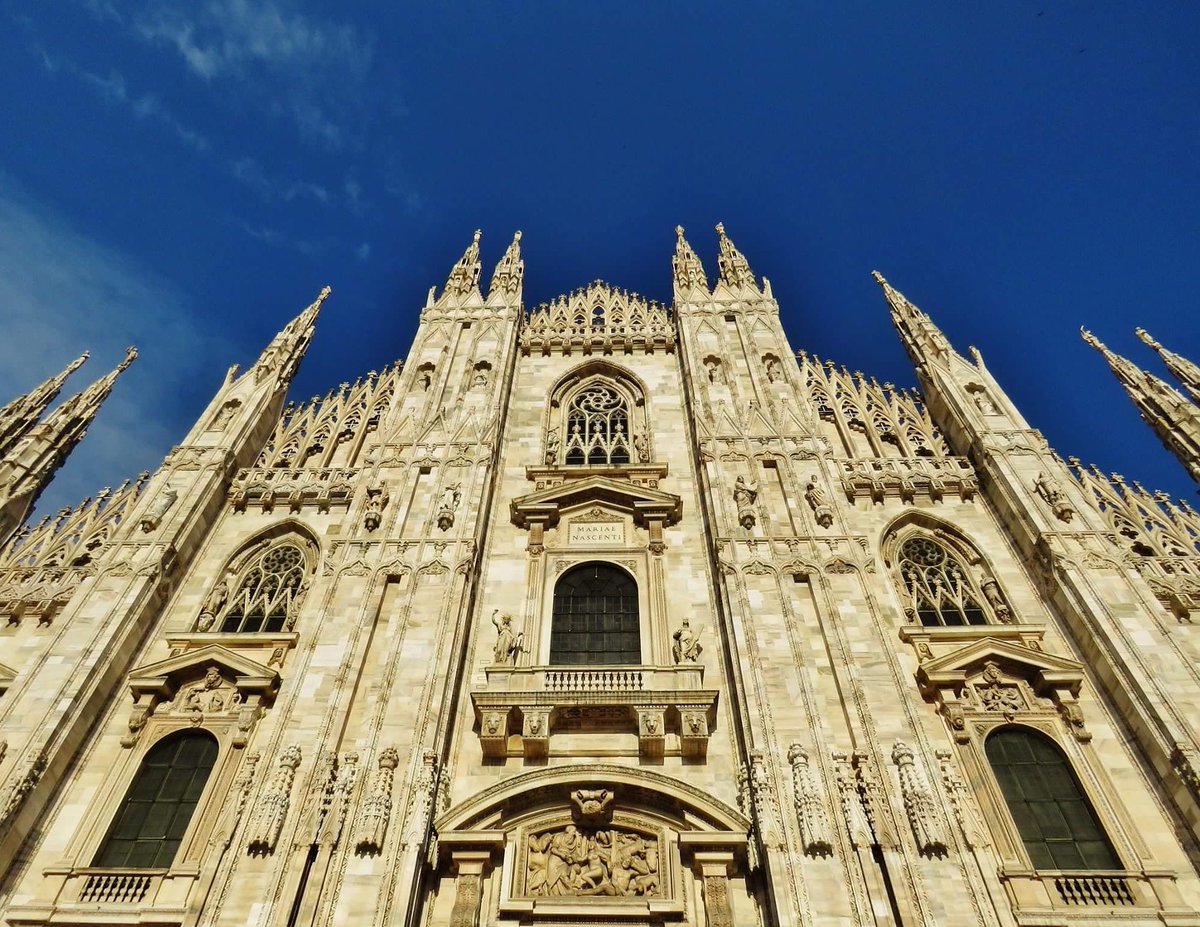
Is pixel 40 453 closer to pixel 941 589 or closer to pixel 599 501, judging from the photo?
pixel 599 501

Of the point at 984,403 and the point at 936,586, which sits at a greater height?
the point at 984,403

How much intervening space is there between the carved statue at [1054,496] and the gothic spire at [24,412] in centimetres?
2242

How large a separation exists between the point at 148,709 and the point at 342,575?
3893 mm

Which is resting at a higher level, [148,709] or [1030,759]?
[148,709]

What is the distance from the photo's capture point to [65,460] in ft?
61.1

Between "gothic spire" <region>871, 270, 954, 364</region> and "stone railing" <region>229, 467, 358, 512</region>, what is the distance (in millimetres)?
15429

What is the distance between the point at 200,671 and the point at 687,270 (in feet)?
59.6

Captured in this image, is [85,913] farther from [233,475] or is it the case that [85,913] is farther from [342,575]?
[233,475]

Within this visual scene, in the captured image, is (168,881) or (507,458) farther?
(507,458)

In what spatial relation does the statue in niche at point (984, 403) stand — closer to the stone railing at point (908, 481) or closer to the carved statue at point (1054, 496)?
the stone railing at point (908, 481)

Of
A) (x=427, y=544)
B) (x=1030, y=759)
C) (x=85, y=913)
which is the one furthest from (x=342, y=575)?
(x=1030, y=759)

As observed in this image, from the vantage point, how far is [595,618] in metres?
15.6

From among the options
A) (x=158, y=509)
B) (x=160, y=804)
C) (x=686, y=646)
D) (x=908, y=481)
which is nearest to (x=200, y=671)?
(x=160, y=804)

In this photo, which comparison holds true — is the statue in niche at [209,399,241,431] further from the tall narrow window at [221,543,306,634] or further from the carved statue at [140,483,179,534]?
the tall narrow window at [221,543,306,634]
